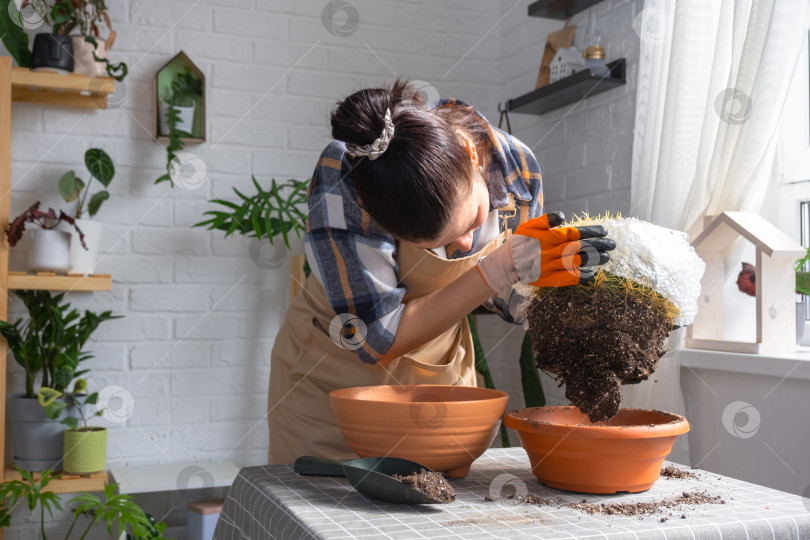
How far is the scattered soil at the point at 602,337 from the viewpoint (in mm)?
802

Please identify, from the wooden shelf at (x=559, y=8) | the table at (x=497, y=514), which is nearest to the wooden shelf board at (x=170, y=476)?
the table at (x=497, y=514)

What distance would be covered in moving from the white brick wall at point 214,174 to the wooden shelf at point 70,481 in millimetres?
A: 204

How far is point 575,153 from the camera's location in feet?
7.38

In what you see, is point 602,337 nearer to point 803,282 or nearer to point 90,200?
point 803,282

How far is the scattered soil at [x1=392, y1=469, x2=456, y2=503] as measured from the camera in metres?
0.76

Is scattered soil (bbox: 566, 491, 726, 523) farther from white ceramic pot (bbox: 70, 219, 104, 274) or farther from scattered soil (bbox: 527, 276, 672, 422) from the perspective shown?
white ceramic pot (bbox: 70, 219, 104, 274)

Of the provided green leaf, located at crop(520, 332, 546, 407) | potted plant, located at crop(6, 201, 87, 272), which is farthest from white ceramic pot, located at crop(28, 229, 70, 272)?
green leaf, located at crop(520, 332, 546, 407)

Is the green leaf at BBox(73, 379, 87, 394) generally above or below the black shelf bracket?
below

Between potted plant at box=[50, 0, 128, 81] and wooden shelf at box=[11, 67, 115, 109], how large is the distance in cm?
6

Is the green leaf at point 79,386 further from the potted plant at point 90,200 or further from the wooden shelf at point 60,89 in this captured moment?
the wooden shelf at point 60,89

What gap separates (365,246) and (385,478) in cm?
49

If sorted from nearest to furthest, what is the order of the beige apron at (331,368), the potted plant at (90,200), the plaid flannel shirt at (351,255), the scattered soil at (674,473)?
1. the scattered soil at (674,473)
2. the plaid flannel shirt at (351,255)
3. the beige apron at (331,368)
4. the potted plant at (90,200)

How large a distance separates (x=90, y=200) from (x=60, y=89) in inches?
12.7

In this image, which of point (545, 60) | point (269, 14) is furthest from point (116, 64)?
point (545, 60)
